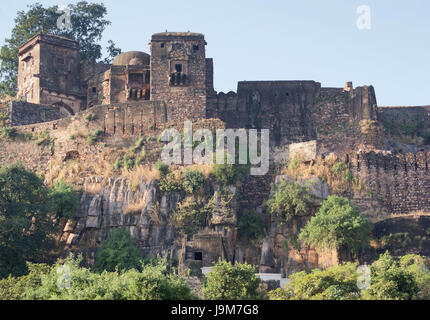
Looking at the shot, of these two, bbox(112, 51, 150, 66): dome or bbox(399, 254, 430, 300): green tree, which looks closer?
bbox(399, 254, 430, 300): green tree

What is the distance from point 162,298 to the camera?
30812mm

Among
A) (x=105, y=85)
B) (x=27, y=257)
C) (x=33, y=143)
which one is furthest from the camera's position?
(x=105, y=85)

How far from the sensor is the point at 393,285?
104 ft

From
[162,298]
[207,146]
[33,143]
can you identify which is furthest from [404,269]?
[33,143]

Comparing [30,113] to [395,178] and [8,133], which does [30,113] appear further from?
[395,178]

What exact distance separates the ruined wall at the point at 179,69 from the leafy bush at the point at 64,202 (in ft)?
23.5

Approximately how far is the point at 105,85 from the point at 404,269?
A: 20623 mm

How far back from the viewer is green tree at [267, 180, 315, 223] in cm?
A: 3966

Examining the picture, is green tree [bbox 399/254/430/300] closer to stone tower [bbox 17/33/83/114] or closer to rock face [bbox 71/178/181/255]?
rock face [bbox 71/178/181/255]

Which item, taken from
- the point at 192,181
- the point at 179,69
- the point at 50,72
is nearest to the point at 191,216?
the point at 192,181

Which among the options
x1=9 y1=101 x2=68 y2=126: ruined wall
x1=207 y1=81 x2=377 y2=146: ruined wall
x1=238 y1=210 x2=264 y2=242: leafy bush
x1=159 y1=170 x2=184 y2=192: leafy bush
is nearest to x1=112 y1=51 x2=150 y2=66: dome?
x1=9 y1=101 x2=68 y2=126: ruined wall

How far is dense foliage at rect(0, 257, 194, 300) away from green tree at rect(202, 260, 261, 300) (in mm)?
1122

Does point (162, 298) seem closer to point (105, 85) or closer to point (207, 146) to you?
point (207, 146)

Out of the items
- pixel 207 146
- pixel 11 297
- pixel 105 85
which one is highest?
pixel 105 85
